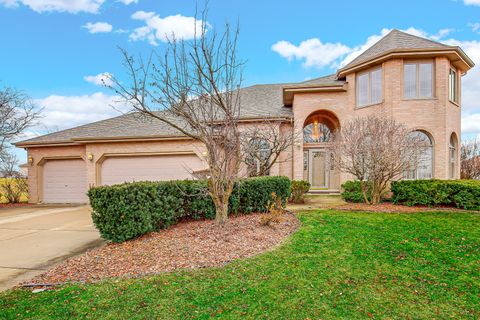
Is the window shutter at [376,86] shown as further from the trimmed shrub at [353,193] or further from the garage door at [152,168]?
the garage door at [152,168]

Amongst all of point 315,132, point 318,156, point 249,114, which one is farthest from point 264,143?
point 315,132

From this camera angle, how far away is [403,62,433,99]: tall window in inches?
499

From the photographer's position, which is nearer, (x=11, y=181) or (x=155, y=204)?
(x=155, y=204)

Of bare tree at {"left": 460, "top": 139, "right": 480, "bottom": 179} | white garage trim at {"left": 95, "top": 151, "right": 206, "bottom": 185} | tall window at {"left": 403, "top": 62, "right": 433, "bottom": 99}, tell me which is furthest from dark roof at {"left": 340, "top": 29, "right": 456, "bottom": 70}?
white garage trim at {"left": 95, "top": 151, "right": 206, "bottom": 185}

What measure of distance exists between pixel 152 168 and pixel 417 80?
43.8ft

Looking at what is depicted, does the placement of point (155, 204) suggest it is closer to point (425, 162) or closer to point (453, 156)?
point (425, 162)

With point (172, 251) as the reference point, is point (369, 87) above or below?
above

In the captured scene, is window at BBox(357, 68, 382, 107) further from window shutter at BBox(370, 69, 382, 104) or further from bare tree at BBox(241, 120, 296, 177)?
bare tree at BBox(241, 120, 296, 177)

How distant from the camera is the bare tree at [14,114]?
14.3 meters

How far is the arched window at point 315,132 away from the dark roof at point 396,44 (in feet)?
11.5

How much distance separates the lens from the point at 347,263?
474 cm

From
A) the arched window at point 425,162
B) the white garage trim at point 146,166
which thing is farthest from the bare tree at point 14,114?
the arched window at point 425,162

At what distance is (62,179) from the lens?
14.5m

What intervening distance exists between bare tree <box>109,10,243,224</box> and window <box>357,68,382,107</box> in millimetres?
9945
